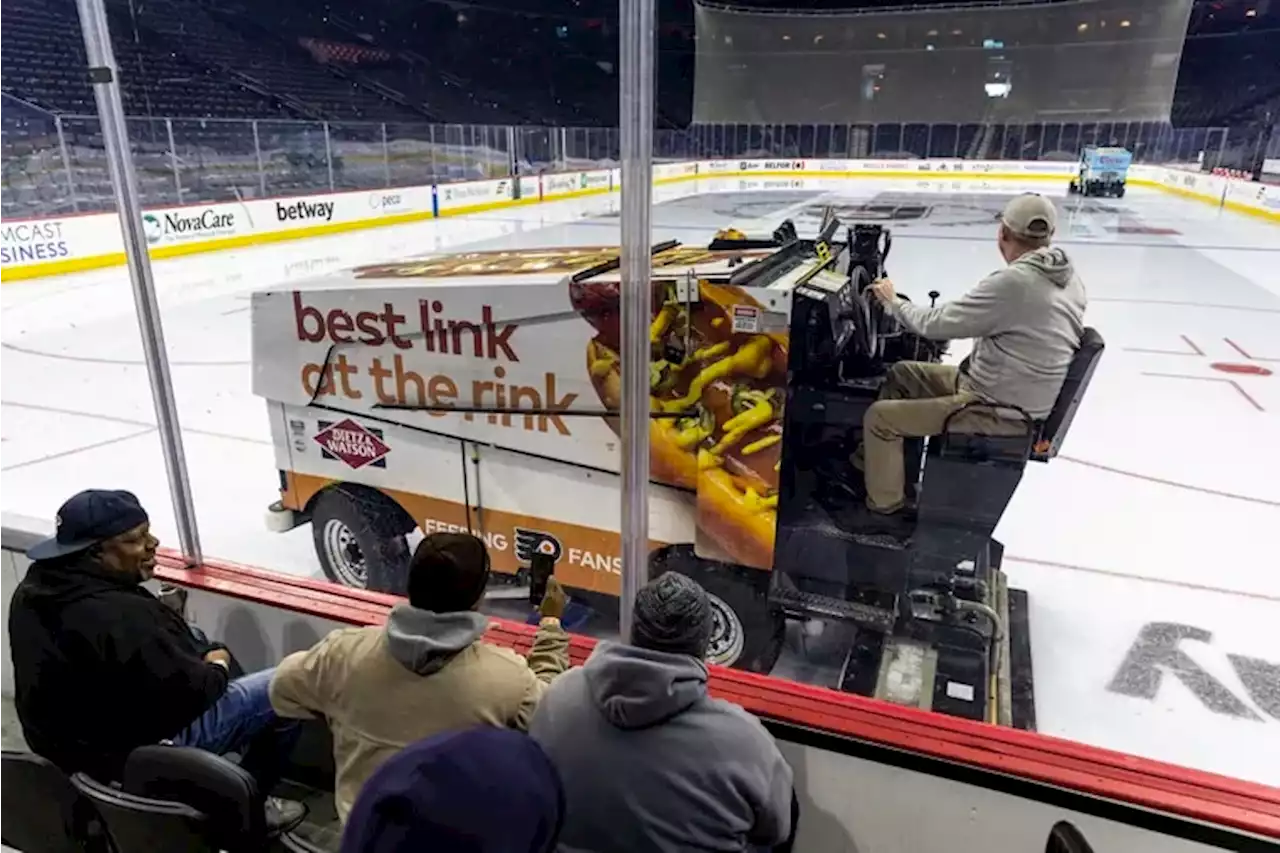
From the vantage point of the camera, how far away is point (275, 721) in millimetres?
2074

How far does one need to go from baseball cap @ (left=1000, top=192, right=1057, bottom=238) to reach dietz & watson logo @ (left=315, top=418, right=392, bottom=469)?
→ 2.01 metres

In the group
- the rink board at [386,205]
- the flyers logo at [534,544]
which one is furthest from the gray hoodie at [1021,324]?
the flyers logo at [534,544]

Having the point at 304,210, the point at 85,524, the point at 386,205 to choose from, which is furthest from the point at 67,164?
the point at 85,524

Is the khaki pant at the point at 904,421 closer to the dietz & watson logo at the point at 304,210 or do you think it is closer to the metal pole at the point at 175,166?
the metal pole at the point at 175,166

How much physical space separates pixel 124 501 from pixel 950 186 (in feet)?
89.5

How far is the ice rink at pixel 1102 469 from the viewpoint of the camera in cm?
284

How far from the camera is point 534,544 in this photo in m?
2.93

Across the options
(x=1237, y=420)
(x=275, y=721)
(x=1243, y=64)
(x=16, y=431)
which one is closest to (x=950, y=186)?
(x=1243, y=64)

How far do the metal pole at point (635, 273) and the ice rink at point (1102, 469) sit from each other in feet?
2.18

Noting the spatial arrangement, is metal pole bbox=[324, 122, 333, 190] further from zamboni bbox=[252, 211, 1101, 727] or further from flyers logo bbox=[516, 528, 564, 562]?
flyers logo bbox=[516, 528, 564, 562]

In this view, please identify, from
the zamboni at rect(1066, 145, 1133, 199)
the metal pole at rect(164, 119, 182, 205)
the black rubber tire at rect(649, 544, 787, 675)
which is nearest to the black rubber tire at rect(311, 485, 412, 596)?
the black rubber tire at rect(649, 544, 787, 675)

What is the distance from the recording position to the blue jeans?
199 centimetres

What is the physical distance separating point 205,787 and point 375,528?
1559 millimetres

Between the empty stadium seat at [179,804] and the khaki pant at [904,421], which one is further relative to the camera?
the khaki pant at [904,421]
